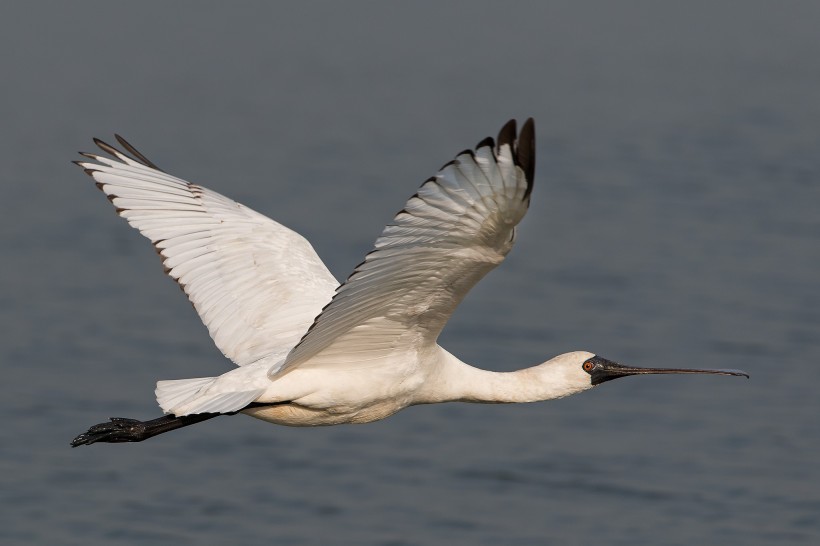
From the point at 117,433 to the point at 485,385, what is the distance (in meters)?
2.39

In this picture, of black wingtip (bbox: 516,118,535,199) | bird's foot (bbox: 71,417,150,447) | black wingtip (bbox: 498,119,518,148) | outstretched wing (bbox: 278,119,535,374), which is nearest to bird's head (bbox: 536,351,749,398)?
outstretched wing (bbox: 278,119,535,374)

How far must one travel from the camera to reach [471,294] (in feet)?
65.4

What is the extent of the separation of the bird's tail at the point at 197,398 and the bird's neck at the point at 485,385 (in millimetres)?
1225

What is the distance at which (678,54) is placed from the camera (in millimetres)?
33594

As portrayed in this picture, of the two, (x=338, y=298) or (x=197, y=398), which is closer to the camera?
(x=338, y=298)

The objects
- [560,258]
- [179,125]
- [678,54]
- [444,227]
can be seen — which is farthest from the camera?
[678,54]

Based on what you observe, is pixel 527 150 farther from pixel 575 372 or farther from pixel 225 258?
pixel 225 258

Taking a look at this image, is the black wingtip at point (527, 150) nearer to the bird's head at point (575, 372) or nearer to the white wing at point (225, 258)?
the bird's head at point (575, 372)

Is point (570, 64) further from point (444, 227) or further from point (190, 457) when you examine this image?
point (444, 227)

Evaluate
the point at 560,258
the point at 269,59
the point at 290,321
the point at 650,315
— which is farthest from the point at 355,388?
the point at 269,59

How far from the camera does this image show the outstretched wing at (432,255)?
25.2ft

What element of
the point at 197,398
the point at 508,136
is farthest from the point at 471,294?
the point at 508,136

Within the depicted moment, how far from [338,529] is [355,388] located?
513cm

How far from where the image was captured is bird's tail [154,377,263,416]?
9.38 meters
